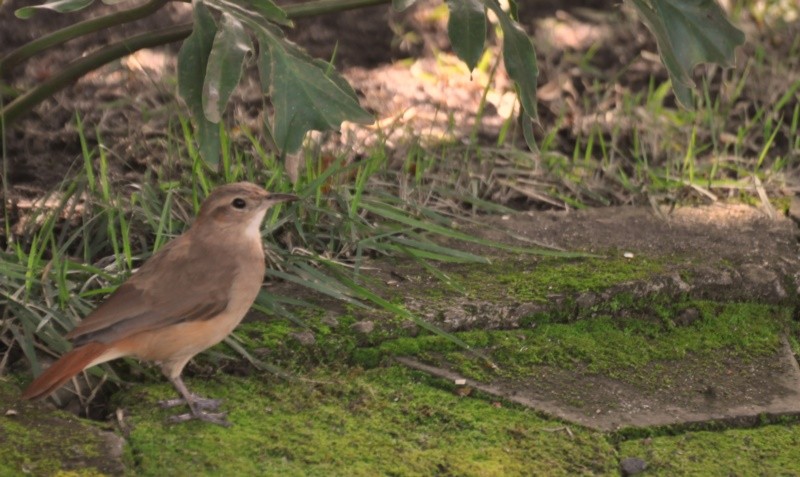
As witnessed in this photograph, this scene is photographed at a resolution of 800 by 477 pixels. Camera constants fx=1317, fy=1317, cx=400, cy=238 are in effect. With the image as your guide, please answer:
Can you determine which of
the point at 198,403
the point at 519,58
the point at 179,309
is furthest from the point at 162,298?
the point at 519,58

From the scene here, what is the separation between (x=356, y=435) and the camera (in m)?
3.49

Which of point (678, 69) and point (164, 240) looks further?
point (164, 240)

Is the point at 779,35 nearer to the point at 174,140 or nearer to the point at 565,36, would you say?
the point at 565,36

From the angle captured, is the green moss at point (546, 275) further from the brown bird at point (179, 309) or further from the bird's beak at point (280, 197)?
the brown bird at point (179, 309)

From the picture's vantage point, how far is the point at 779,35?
22.9 feet

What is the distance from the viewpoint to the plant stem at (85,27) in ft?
13.4

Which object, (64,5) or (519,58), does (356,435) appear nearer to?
(519,58)

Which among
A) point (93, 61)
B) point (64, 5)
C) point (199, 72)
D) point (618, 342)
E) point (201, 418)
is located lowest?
point (618, 342)

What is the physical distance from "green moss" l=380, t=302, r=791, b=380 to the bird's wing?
61 centimetres

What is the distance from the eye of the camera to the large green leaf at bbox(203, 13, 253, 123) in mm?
3723

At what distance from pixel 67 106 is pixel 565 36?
8.81ft

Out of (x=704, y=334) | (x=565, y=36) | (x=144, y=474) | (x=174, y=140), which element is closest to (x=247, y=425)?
(x=144, y=474)

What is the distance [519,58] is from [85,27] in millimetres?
1413

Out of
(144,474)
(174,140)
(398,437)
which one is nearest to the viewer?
(144,474)
